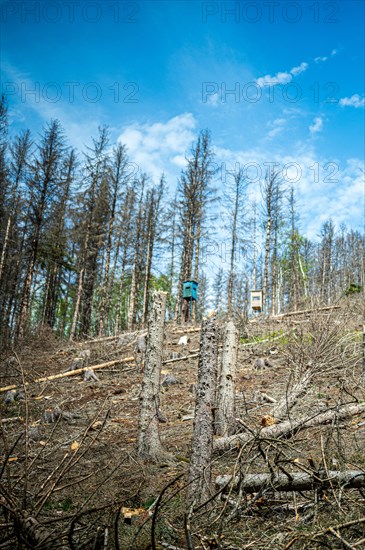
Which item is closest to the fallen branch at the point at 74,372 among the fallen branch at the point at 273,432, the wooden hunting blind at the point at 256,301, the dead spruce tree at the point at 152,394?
the dead spruce tree at the point at 152,394

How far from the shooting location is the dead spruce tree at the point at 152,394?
5129 mm

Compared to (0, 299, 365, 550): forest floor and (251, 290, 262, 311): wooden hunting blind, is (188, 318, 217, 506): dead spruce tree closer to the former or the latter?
(0, 299, 365, 550): forest floor

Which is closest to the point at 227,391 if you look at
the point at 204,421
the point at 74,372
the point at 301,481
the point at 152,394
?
the point at 152,394

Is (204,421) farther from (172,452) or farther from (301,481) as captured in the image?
(172,452)

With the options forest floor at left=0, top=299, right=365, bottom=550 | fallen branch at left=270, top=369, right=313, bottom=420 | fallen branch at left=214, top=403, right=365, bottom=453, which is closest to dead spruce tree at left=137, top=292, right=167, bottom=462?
forest floor at left=0, top=299, right=365, bottom=550

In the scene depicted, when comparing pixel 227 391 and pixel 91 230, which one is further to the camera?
pixel 91 230

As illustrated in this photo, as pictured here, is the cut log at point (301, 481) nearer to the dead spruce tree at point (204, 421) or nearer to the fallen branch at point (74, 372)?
the dead spruce tree at point (204, 421)

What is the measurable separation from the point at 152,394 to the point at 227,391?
1.49 meters

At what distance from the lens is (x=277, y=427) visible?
5.52 m

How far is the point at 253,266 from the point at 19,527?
31574 millimetres

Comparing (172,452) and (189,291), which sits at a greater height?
(189,291)

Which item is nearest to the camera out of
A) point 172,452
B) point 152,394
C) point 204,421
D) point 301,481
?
point 301,481

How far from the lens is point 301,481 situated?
3.53m

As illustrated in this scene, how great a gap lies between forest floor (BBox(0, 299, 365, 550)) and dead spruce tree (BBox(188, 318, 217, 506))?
0.18 meters
